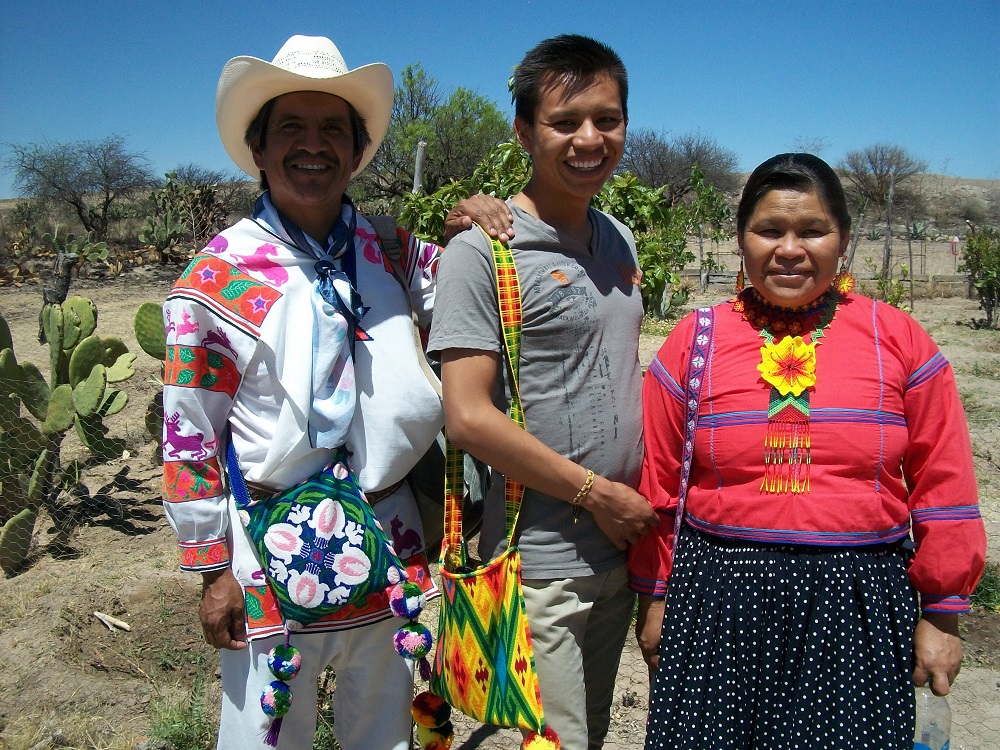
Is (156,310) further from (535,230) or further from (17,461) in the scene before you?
(535,230)

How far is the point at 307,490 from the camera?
1.69m

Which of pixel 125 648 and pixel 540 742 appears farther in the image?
pixel 125 648

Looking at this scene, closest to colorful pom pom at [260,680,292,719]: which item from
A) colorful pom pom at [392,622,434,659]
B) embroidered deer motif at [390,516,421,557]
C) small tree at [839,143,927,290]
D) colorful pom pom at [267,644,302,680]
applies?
colorful pom pom at [267,644,302,680]

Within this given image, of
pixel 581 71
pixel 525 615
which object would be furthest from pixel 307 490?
pixel 581 71

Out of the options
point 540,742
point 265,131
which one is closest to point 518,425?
point 540,742

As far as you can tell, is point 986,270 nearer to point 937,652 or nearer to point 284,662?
point 937,652

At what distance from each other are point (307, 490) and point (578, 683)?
77cm

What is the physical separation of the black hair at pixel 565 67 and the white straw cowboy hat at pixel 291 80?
1.22ft

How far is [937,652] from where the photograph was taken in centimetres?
157

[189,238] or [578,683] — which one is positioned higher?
[189,238]

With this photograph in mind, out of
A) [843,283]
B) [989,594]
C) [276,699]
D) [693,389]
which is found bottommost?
[989,594]

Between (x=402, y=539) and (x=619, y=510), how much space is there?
544mm

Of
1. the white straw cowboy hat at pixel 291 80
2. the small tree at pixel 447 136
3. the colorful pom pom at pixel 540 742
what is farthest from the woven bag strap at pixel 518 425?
the small tree at pixel 447 136

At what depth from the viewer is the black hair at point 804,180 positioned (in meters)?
1.64
